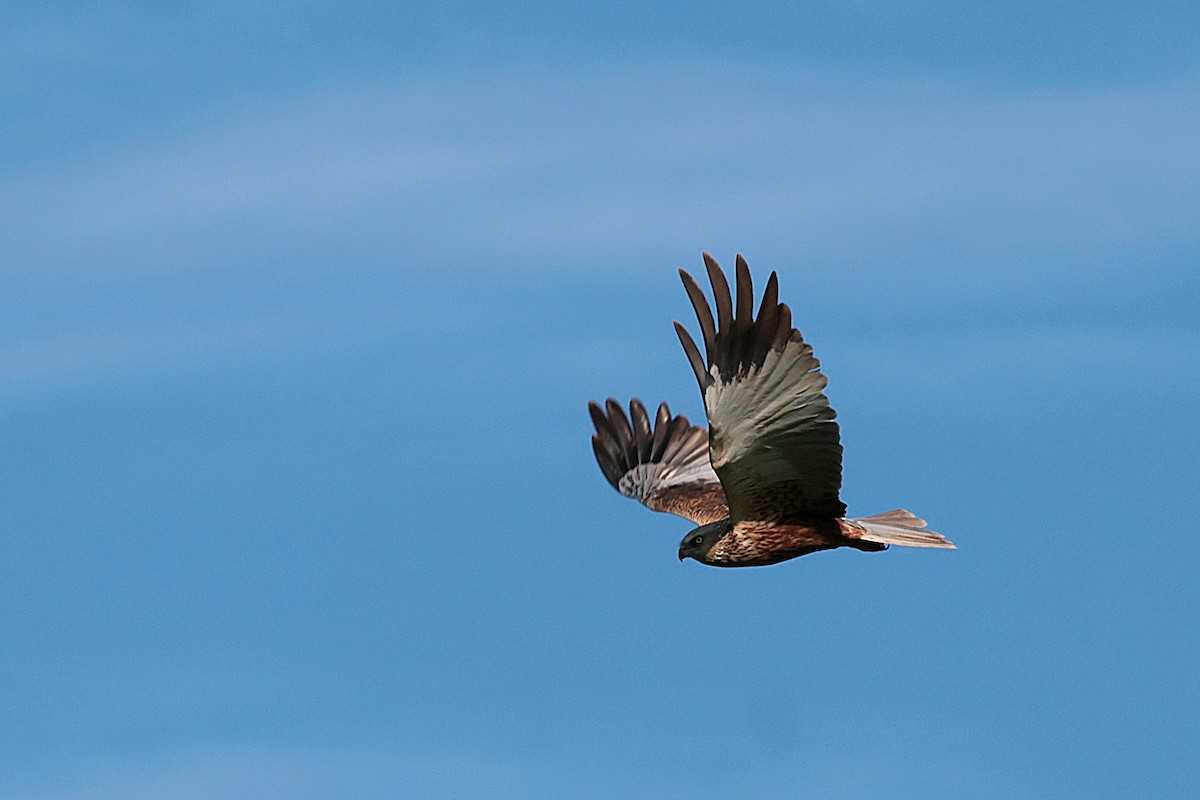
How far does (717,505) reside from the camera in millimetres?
23984

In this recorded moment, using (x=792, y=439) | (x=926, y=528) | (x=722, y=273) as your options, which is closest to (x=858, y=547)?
(x=926, y=528)

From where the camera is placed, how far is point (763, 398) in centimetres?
1867

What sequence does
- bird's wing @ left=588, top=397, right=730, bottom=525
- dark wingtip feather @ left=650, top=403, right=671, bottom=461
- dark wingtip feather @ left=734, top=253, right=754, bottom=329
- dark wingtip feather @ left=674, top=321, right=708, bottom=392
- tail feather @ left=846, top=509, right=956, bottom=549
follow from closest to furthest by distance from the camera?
dark wingtip feather @ left=734, top=253, right=754, bottom=329 < dark wingtip feather @ left=674, top=321, right=708, bottom=392 < tail feather @ left=846, top=509, right=956, bottom=549 < bird's wing @ left=588, top=397, right=730, bottom=525 < dark wingtip feather @ left=650, top=403, right=671, bottom=461

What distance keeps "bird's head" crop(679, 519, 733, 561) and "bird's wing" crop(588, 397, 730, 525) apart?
3339mm

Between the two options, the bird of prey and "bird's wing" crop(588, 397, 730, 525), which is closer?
the bird of prey

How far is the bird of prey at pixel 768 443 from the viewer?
1842 cm

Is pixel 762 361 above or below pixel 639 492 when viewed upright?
below

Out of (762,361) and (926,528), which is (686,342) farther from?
(926,528)

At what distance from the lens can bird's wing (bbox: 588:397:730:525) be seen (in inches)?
993

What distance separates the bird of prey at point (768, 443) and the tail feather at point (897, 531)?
1 cm

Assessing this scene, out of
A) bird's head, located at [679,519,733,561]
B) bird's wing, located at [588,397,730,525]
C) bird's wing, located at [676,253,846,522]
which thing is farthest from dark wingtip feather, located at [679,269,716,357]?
bird's wing, located at [588,397,730,525]

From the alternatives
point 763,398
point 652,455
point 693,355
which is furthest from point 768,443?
point 652,455

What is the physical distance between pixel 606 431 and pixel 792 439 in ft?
25.8

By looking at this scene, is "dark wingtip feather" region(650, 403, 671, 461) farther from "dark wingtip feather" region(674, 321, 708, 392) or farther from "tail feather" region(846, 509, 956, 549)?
"dark wingtip feather" region(674, 321, 708, 392)
